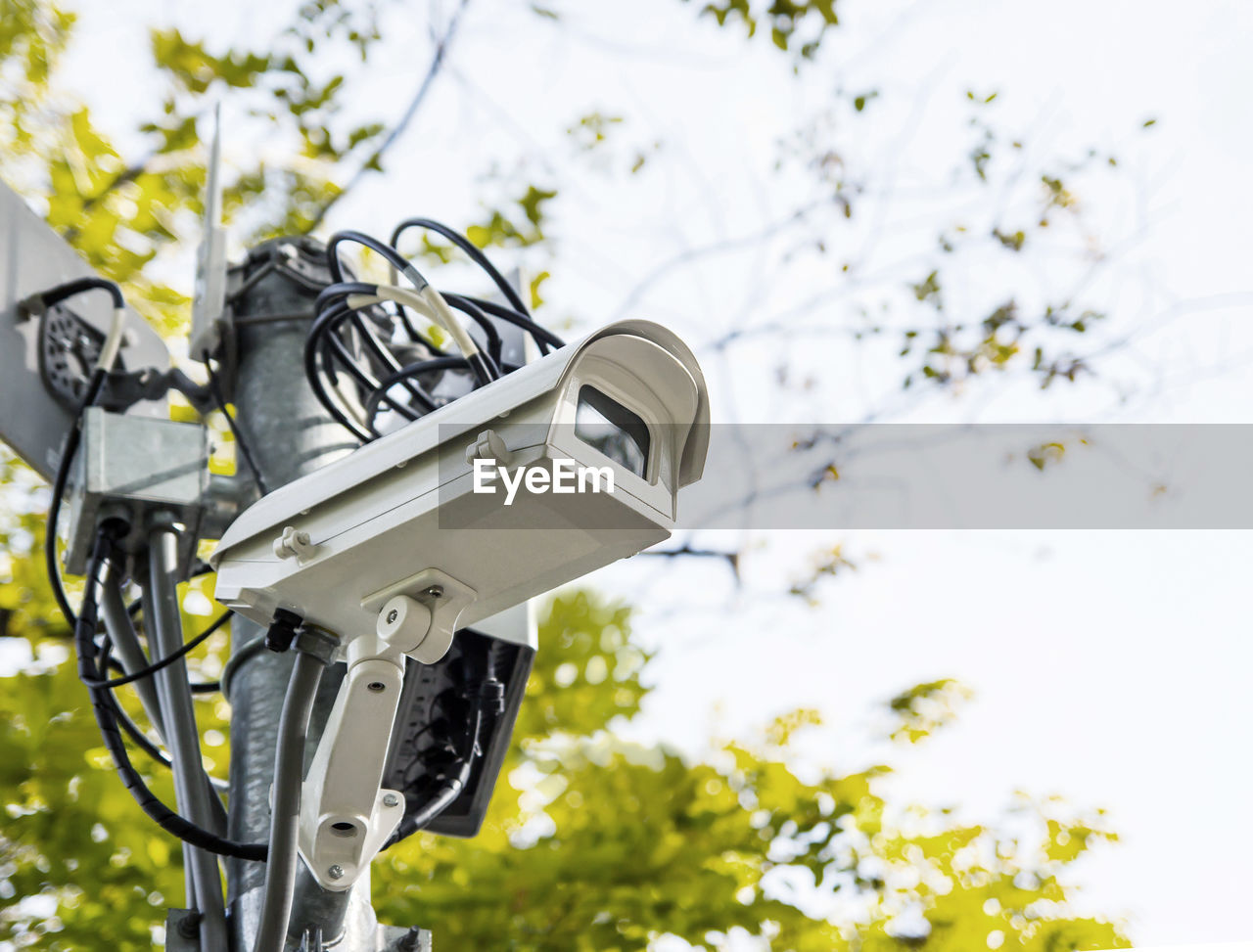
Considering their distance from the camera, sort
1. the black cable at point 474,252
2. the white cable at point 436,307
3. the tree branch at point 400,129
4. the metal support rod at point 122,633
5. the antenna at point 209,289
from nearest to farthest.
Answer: the white cable at point 436,307 → the metal support rod at point 122,633 → the black cable at point 474,252 → the antenna at point 209,289 → the tree branch at point 400,129

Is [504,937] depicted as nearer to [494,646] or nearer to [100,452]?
[494,646]

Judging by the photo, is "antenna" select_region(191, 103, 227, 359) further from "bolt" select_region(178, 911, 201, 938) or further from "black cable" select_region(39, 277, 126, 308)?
"bolt" select_region(178, 911, 201, 938)

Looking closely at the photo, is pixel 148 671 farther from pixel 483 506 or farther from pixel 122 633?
pixel 483 506

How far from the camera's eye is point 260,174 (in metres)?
4.78

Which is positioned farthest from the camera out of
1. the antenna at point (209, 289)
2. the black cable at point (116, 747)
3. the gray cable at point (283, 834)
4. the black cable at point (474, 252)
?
the antenna at point (209, 289)

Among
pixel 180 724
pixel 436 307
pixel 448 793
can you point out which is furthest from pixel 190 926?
pixel 436 307

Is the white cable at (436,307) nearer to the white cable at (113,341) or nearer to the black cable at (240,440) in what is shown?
the black cable at (240,440)

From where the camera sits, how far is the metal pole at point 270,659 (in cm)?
123

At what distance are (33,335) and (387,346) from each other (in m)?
0.55

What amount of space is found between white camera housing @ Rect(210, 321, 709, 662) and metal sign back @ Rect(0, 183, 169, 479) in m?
0.72

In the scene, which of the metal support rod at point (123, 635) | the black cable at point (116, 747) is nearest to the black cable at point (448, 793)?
the black cable at point (116, 747)

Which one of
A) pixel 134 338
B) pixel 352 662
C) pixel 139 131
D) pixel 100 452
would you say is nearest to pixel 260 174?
pixel 139 131

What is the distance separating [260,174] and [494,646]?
12.5 ft

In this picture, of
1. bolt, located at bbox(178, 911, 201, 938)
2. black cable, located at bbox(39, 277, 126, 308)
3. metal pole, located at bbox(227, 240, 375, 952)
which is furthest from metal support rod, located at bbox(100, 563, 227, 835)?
black cable, located at bbox(39, 277, 126, 308)
